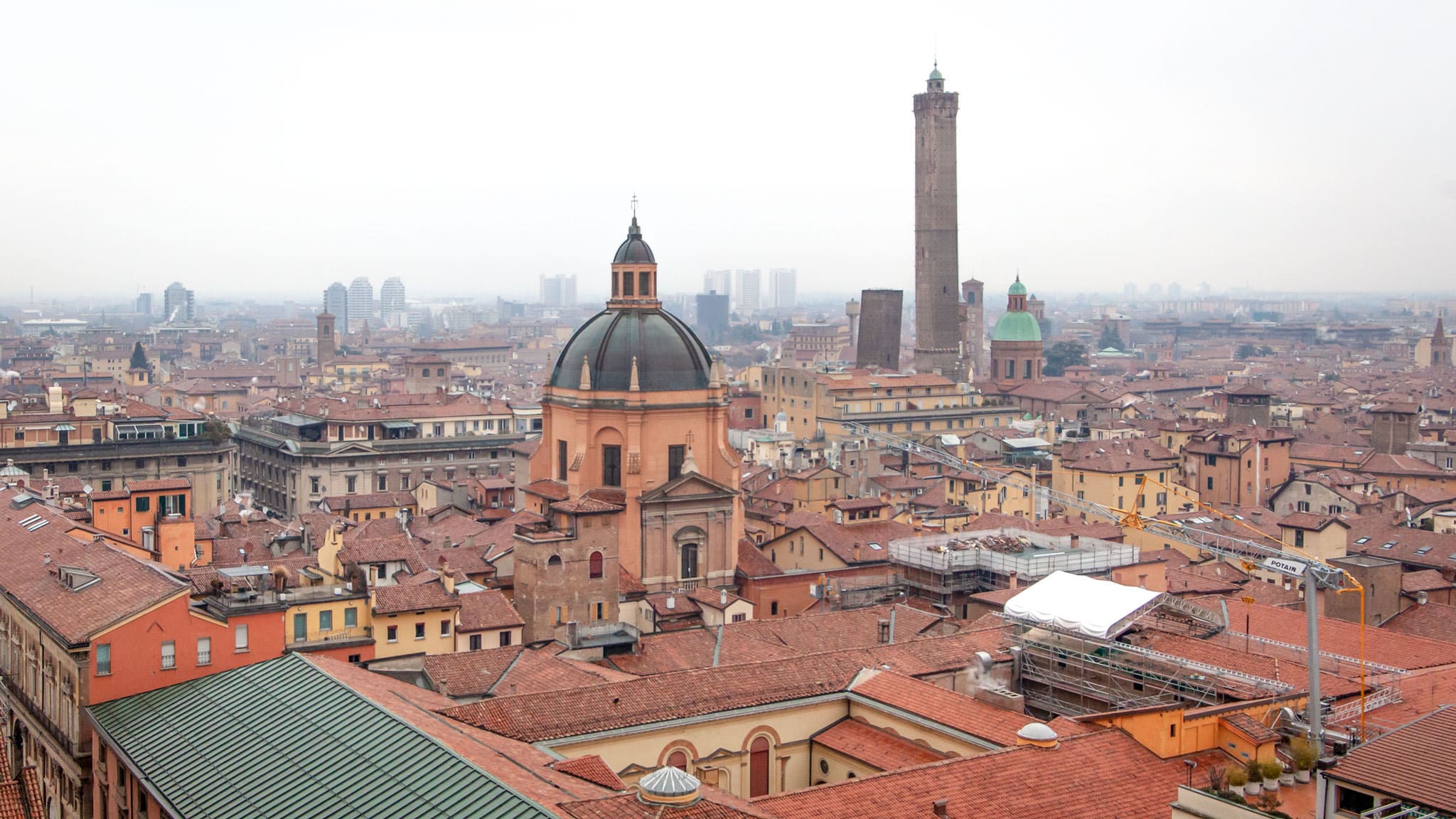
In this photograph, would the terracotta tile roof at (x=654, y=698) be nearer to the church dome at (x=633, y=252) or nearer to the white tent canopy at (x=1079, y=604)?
the white tent canopy at (x=1079, y=604)

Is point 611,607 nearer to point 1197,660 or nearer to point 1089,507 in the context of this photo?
point 1197,660

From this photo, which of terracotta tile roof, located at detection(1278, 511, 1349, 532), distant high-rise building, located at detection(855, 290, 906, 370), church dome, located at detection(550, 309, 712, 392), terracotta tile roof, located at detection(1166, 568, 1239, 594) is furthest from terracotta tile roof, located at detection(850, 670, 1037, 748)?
distant high-rise building, located at detection(855, 290, 906, 370)

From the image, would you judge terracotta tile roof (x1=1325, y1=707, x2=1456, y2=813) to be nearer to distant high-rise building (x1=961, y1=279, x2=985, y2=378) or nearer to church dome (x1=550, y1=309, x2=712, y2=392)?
church dome (x1=550, y1=309, x2=712, y2=392)

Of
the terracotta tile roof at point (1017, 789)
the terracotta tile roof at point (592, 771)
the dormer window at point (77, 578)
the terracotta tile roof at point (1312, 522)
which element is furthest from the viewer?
the terracotta tile roof at point (1312, 522)

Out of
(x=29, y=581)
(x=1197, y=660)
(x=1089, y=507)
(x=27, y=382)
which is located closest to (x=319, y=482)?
(x=1089, y=507)

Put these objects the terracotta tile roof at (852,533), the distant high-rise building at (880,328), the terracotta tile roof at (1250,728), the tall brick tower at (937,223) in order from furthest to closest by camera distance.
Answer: the distant high-rise building at (880,328)
the tall brick tower at (937,223)
the terracotta tile roof at (852,533)
the terracotta tile roof at (1250,728)

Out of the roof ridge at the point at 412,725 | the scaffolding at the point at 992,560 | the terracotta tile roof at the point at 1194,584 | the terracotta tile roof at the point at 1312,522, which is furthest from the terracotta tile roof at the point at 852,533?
the roof ridge at the point at 412,725
